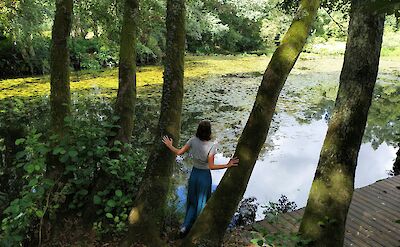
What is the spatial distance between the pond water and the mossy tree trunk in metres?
1.63

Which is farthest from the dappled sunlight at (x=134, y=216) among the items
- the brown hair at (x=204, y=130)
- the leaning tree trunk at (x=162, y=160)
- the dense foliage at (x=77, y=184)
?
the brown hair at (x=204, y=130)

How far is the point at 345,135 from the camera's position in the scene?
3.77 metres

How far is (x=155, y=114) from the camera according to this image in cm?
1323

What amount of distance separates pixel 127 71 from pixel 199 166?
6.73 ft

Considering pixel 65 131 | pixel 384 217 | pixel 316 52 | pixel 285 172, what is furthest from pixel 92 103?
pixel 316 52

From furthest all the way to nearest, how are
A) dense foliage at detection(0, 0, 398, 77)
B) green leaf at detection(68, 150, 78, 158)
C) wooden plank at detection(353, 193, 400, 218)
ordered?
1. dense foliage at detection(0, 0, 398, 77)
2. wooden plank at detection(353, 193, 400, 218)
3. green leaf at detection(68, 150, 78, 158)

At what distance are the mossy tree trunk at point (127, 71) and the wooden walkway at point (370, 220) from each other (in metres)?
2.39

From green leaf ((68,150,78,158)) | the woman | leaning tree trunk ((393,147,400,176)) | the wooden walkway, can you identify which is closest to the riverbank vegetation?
green leaf ((68,150,78,158))

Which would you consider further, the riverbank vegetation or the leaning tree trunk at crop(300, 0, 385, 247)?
the riverbank vegetation

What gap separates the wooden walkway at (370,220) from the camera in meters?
5.24

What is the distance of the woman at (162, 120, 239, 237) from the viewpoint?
4.35 meters

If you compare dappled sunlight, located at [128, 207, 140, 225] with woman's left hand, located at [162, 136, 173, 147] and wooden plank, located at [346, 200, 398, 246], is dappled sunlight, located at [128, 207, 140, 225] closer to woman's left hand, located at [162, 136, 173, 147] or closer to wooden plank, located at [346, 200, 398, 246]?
woman's left hand, located at [162, 136, 173, 147]

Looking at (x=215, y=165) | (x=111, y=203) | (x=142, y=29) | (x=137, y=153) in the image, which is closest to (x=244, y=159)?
(x=215, y=165)

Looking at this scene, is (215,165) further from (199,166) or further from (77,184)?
(77,184)
